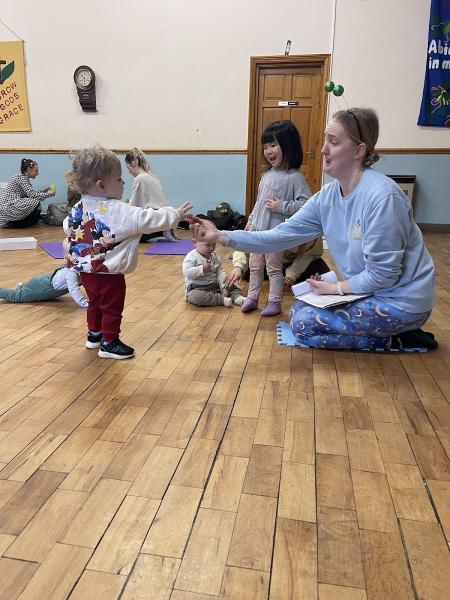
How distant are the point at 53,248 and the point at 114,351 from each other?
2772 millimetres

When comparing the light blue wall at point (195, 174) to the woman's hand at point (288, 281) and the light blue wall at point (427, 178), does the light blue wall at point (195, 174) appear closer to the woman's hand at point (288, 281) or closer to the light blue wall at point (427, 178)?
the light blue wall at point (427, 178)

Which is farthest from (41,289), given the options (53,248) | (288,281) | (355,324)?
(53,248)

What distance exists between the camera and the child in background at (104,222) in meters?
1.71

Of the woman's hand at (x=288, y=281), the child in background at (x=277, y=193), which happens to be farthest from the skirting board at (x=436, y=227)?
the child in background at (x=277, y=193)

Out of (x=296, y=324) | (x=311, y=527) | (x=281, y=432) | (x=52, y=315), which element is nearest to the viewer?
(x=311, y=527)

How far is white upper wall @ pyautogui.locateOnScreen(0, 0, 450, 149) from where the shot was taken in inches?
207

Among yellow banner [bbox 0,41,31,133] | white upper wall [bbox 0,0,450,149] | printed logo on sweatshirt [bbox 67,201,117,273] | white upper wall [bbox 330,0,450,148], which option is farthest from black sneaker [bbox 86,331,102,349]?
yellow banner [bbox 0,41,31,133]

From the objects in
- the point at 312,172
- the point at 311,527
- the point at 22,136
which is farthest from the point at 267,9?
the point at 311,527

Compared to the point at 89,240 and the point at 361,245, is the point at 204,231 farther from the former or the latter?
the point at 361,245

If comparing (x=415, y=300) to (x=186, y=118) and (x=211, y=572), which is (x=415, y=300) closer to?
(x=211, y=572)

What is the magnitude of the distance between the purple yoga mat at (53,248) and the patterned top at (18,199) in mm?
1084

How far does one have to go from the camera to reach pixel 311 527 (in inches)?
38.4

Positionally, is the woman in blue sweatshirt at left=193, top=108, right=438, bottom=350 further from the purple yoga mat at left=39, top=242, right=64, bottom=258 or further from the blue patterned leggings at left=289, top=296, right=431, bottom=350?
the purple yoga mat at left=39, top=242, right=64, bottom=258

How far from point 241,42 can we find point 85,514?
18.6ft
